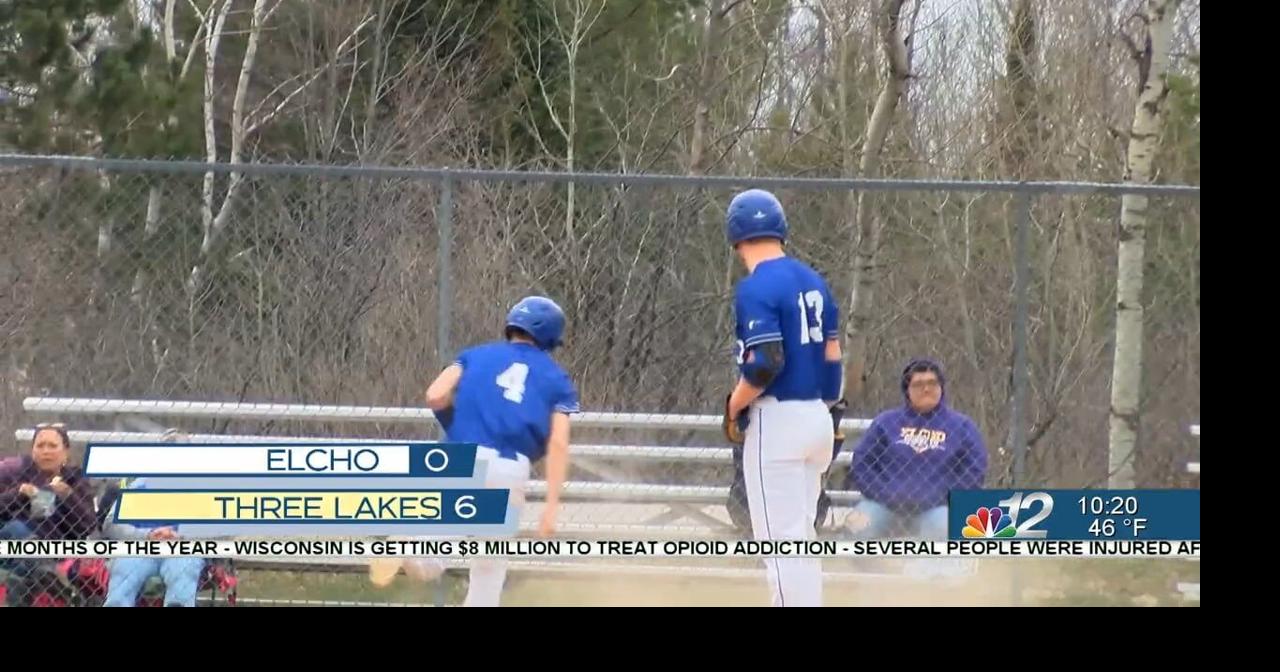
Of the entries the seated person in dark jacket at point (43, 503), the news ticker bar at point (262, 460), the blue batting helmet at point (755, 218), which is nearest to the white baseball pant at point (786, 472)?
the blue batting helmet at point (755, 218)

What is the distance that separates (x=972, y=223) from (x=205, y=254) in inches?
196

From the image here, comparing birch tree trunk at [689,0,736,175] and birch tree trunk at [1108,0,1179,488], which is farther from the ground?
birch tree trunk at [689,0,736,175]

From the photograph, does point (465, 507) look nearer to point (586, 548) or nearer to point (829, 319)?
point (586, 548)

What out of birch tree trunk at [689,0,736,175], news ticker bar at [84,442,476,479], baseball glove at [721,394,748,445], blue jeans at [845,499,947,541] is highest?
birch tree trunk at [689,0,736,175]

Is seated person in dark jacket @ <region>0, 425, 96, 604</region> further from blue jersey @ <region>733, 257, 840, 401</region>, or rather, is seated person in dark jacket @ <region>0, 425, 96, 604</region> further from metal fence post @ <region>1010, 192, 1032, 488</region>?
metal fence post @ <region>1010, 192, 1032, 488</region>

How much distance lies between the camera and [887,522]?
781 cm

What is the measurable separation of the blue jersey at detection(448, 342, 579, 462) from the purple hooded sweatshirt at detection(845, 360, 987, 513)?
169 cm

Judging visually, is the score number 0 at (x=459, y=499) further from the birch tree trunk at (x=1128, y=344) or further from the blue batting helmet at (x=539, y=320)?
the birch tree trunk at (x=1128, y=344)

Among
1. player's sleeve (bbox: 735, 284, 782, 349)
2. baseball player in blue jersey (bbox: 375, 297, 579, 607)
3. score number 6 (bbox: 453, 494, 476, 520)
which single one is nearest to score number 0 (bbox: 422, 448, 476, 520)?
score number 6 (bbox: 453, 494, 476, 520)

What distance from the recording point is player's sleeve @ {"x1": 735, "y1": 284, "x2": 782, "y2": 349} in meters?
6.48

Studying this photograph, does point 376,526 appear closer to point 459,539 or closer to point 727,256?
point 459,539
